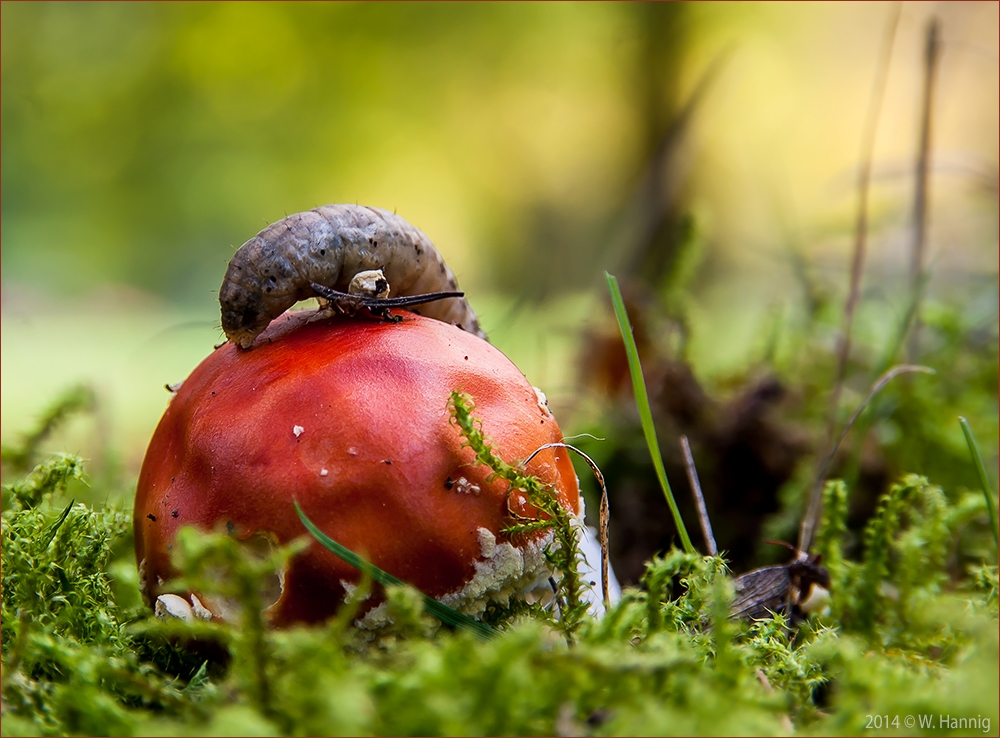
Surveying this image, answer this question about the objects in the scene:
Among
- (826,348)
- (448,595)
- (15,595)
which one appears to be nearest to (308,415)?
Result: (448,595)

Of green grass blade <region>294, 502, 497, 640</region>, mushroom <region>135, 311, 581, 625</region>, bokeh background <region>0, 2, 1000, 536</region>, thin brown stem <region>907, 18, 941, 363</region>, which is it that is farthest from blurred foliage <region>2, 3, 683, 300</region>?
green grass blade <region>294, 502, 497, 640</region>

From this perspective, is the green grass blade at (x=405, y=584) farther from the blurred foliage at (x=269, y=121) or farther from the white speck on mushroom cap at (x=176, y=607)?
the blurred foliage at (x=269, y=121)

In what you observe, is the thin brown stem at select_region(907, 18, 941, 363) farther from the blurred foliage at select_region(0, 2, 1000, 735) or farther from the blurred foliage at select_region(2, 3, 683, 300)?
the blurred foliage at select_region(2, 3, 683, 300)

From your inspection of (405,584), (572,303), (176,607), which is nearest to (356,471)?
(405,584)

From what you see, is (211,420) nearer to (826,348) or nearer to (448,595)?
(448,595)

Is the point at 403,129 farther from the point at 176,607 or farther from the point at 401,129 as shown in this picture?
the point at 176,607

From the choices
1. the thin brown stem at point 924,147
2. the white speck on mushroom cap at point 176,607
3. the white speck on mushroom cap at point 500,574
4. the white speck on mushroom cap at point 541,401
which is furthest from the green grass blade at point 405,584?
the thin brown stem at point 924,147
